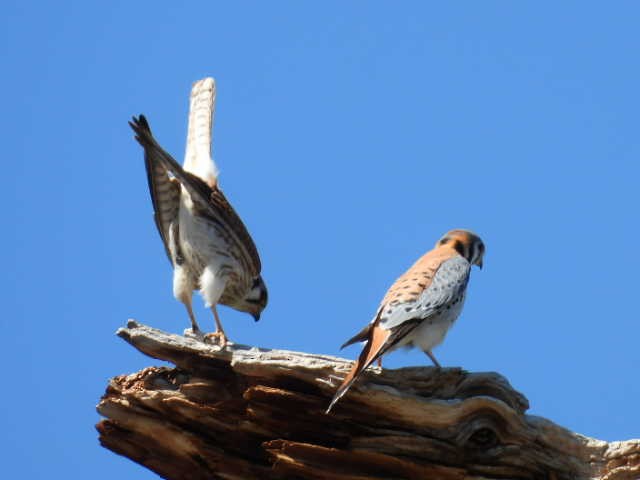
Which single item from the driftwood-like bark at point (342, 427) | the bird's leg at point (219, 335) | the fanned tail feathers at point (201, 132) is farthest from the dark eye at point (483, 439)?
the fanned tail feathers at point (201, 132)

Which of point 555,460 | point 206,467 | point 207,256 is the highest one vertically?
point 207,256

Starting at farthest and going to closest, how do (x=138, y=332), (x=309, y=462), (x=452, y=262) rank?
(x=452, y=262) → (x=138, y=332) → (x=309, y=462)

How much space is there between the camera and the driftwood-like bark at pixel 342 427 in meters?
6.73

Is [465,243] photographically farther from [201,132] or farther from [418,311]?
[201,132]

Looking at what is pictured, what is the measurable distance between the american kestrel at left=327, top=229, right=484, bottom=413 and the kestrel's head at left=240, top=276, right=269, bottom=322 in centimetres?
162

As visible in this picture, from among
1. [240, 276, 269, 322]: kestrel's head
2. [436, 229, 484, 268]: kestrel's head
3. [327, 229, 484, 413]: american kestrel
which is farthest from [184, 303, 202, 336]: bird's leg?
[436, 229, 484, 268]: kestrel's head

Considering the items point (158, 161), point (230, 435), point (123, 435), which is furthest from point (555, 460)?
point (158, 161)

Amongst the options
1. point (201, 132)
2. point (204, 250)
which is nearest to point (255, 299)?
point (204, 250)

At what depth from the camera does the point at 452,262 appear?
7.90m

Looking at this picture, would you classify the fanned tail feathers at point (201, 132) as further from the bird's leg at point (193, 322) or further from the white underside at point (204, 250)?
the bird's leg at point (193, 322)

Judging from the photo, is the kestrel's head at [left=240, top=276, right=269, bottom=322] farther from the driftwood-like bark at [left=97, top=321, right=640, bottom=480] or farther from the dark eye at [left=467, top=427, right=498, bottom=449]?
the dark eye at [left=467, top=427, right=498, bottom=449]

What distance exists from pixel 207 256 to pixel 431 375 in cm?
216

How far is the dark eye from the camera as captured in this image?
681cm

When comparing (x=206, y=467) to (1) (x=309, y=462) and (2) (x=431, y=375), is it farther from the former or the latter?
(2) (x=431, y=375)
